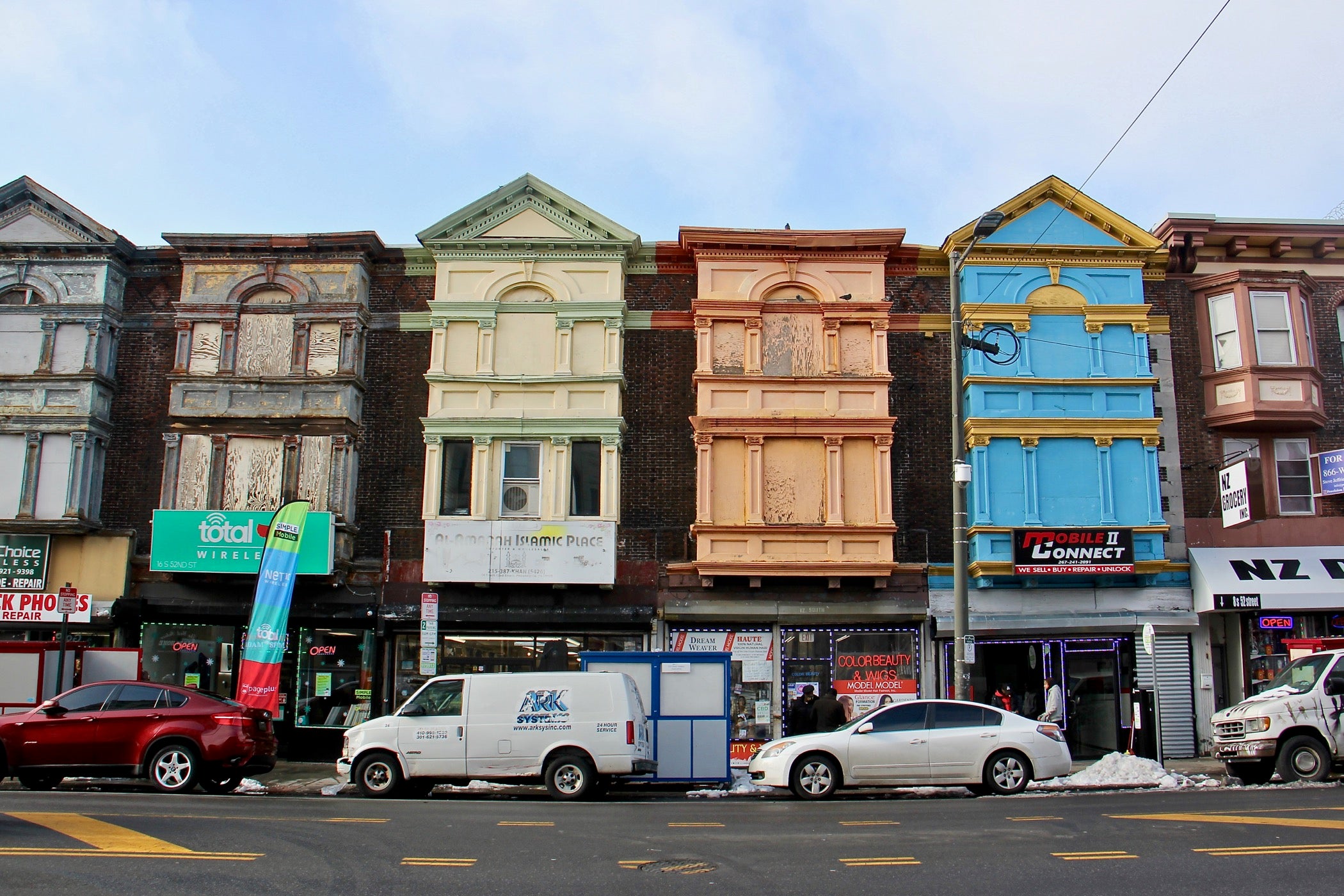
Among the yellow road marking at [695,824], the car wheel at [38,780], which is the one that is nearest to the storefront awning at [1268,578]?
the yellow road marking at [695,824]

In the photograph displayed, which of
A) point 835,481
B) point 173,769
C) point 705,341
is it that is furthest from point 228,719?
point 835,481

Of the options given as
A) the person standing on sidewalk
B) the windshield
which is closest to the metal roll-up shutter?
the person standing on sidewalk

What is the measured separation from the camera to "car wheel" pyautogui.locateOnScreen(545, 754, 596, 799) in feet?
50.9

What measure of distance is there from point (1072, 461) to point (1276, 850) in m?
13.7

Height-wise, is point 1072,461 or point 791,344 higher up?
point 791,344

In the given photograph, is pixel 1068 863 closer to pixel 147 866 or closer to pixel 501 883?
pixel 501 883

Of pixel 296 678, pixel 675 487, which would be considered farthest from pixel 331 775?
pixel 675 487

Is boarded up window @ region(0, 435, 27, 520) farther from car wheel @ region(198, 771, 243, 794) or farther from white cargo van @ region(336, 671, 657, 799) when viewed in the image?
white cargo van @ region(336, 671, 657, 799)

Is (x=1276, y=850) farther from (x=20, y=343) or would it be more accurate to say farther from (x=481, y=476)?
(x=20, y=343)

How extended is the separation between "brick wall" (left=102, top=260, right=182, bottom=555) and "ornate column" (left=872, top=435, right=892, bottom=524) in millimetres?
13914

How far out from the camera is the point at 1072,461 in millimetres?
22734

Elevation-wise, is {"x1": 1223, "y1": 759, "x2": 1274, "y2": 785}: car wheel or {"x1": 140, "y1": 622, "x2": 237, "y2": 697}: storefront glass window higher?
{"x1": 140, "y1": 622, "x2": 237, "y2": 697}: storefront glass window

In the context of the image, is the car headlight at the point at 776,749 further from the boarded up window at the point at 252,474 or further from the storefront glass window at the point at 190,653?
the storefront glass window at the point at 190,653

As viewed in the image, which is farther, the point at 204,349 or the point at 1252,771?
the point at 204,349
